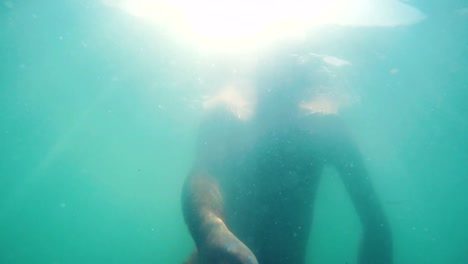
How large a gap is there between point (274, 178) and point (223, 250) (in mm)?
2382

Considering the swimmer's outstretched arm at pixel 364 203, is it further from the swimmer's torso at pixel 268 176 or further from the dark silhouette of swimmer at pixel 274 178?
the swimmer's torso at pixel 268 176

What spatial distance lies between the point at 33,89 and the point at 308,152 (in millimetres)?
18606

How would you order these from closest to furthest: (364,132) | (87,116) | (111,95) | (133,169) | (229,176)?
(229,176) → (111,95) → (364,132) → (87,116) → (133,169)

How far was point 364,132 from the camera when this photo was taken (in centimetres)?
1978

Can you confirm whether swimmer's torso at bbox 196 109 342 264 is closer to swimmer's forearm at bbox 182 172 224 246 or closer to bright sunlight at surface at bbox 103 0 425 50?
swimmer's forearm at bbox 182 172 224 246

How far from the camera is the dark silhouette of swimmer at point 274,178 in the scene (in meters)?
5.12

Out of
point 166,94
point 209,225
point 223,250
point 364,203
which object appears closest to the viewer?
point 223,250

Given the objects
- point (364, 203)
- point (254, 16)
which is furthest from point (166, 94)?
point (364, 203)

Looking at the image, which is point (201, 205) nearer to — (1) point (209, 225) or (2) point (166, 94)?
(1) point (209, 225)

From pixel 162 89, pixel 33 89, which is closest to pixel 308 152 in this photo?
pixel 162 89

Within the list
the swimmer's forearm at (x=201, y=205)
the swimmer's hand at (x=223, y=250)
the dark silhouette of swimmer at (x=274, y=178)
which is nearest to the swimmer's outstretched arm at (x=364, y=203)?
the dark silhouette of swimmer at (x=274, y=178)

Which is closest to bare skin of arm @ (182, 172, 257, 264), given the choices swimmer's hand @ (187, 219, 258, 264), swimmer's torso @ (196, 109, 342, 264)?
swimmer's hand @ (187, 219, 258, 264)

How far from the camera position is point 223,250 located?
3432mm

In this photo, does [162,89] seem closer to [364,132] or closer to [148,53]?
[148,53]
